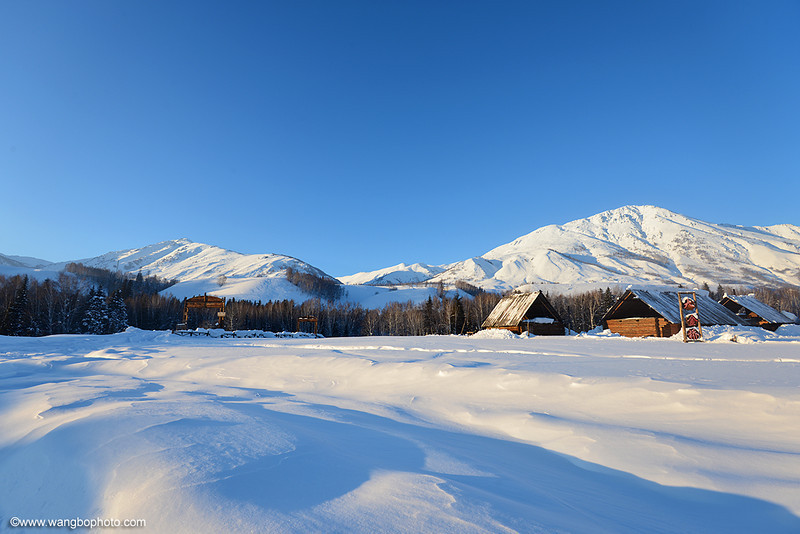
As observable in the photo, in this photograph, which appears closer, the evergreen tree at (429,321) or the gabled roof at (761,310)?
the gabled roof at (761,310)

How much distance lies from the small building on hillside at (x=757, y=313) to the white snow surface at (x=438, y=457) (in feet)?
126

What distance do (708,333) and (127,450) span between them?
81.7 feet

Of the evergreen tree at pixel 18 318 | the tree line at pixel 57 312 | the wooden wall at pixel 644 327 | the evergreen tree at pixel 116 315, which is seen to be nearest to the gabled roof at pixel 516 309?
the wooden wall at pixel 644 327

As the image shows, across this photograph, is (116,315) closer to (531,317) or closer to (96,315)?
(96,315)

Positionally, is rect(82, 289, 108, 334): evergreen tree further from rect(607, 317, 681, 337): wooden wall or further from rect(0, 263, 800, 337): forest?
rect(607, 317, 681, 337): wooden wall

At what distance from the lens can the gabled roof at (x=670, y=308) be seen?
27.4 m

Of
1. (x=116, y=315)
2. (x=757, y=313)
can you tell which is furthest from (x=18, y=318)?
(x=757, y=313)

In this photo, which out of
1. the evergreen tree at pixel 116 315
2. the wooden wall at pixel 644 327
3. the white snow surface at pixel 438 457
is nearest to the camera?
the white snow surface at pixel 438 457

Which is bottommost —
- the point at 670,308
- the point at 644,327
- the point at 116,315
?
the point at 644,327

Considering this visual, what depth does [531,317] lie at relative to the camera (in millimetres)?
30875

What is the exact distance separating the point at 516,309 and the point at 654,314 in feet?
33.1

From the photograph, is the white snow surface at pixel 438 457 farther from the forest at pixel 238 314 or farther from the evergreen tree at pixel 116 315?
the forest at pixel 238 314

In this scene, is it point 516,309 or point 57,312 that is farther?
point 57,312

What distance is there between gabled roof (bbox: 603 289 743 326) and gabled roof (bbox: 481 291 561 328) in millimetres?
A: 5519
